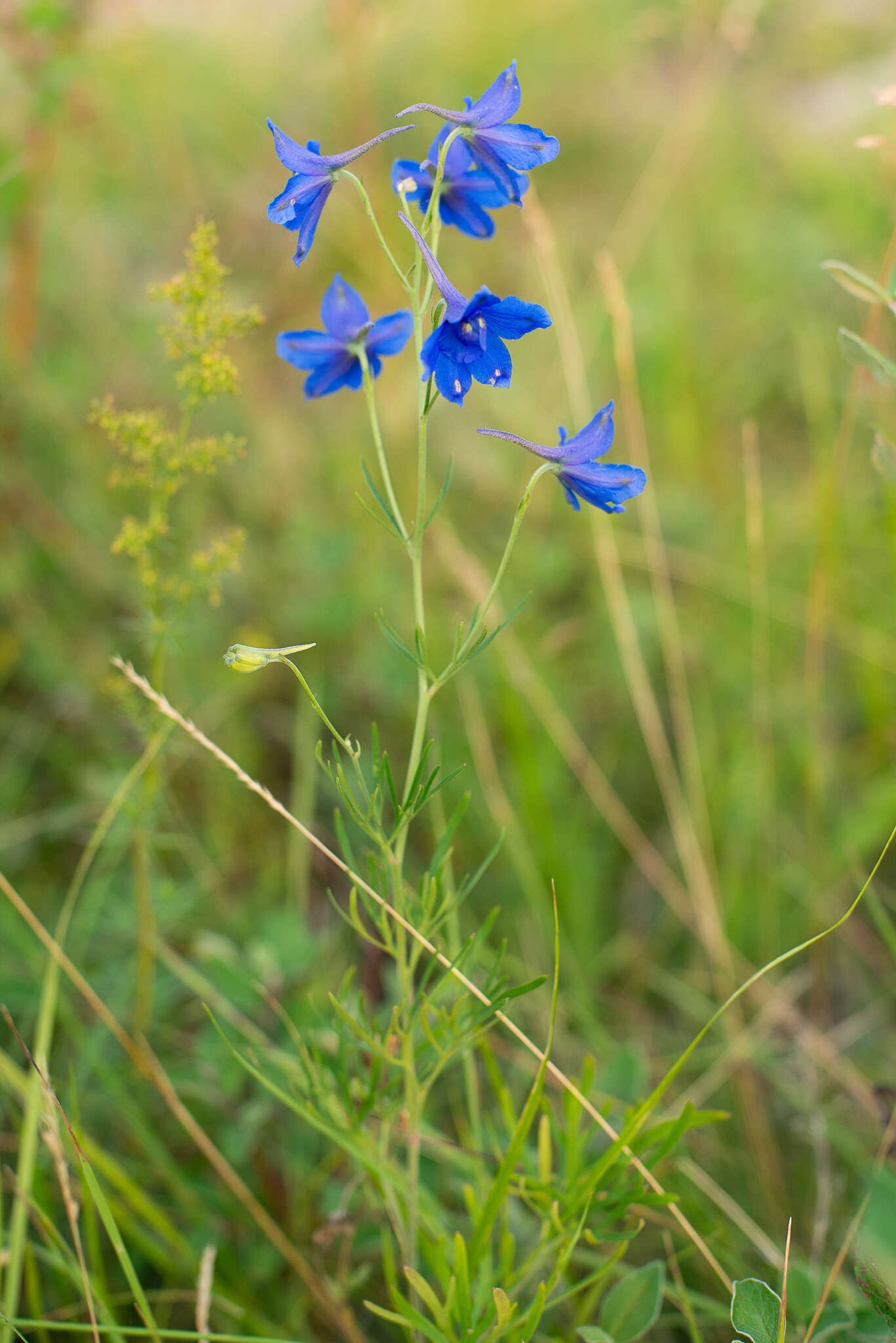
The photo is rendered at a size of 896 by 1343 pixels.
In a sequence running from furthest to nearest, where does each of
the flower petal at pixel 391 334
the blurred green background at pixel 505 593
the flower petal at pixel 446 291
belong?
the blurred green background at pixel 505 593 < the flower petal at pixel 391 334 < the flower petal at pixel 446 291

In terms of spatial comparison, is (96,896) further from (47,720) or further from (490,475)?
(490,475)

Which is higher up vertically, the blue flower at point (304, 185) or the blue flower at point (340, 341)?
the blue flower at point (304, 185)

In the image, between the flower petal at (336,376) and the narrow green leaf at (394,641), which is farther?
the flower petal at (336,376)

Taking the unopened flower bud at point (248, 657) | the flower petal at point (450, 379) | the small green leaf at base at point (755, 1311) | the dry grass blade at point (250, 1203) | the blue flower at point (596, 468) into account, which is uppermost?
the flower petal at point (450, 379)

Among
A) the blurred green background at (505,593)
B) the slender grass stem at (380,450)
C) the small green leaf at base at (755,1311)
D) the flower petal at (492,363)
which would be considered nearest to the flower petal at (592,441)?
the flower petal at (492,363)

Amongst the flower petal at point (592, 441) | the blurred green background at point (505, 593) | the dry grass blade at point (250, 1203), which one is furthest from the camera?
the blurred green background at point (505, 593)

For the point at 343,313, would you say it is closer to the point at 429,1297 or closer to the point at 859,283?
the point at 859,283

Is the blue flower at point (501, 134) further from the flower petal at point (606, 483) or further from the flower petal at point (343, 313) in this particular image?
the flower petal at point (606, 483)
